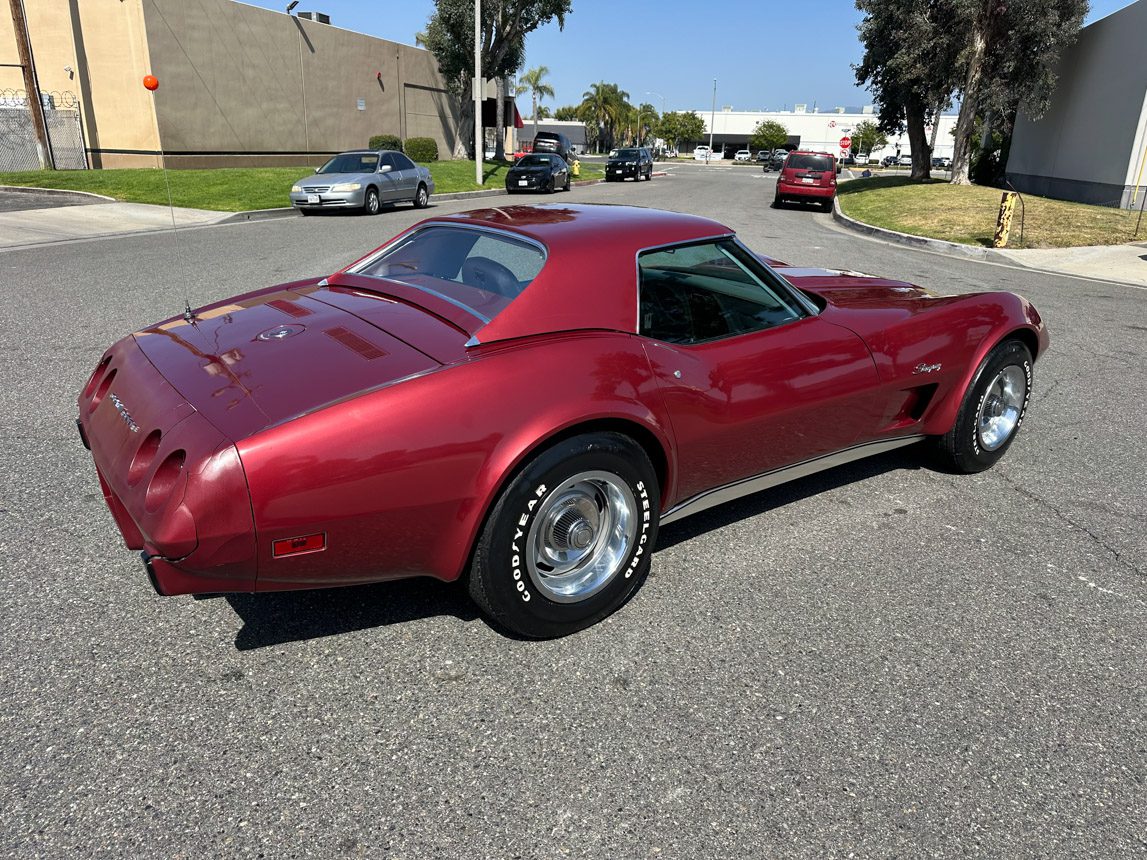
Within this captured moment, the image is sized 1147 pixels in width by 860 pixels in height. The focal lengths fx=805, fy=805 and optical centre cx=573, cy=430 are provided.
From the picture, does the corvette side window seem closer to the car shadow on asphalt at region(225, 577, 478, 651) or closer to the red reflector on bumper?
the car shadow on asphalt at region(225, 577, 478, 651)

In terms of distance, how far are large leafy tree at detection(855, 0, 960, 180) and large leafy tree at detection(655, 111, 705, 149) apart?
81539mm

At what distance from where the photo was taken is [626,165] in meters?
36.8

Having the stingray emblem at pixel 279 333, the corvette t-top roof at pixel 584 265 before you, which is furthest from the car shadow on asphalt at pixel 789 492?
the stingray emblem at pixel 279 333

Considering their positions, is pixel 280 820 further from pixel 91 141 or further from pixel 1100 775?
pixel 91 141

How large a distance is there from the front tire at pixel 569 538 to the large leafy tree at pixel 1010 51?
87.2ft

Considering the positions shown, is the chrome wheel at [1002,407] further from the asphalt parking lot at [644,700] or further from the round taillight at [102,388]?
the round taillight at [102,388]

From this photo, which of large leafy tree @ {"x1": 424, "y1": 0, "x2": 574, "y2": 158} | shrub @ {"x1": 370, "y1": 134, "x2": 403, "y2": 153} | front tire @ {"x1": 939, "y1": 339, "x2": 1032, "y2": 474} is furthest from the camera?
large leafy tree @ {"x1": 424, "y1": 0, "x2": 574, "y2": 158}

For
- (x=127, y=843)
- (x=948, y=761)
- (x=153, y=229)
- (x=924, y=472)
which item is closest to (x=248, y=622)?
(x=127, y=843)

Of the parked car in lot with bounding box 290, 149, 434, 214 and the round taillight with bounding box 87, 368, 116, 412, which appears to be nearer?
the round taillight with bounding box 87, 368, 116, 412

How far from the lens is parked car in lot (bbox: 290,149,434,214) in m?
17.3

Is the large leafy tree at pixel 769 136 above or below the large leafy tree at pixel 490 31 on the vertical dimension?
below

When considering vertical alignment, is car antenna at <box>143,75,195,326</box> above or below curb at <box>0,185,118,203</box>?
above

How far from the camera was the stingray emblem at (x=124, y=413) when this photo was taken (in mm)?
2565

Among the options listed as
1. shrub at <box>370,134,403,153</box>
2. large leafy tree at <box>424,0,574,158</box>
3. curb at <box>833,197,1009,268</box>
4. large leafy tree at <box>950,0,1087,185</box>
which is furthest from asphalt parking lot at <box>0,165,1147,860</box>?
large leafy tree at <box>424,0,574,158</box>
